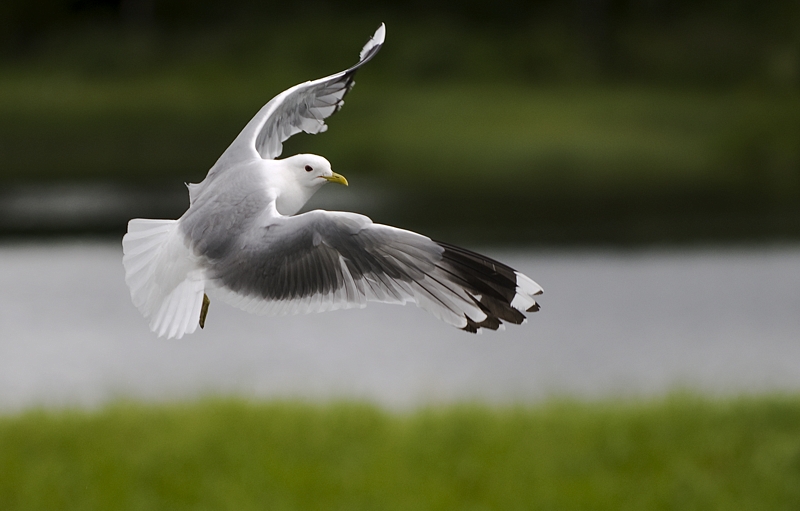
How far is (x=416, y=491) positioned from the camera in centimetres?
469

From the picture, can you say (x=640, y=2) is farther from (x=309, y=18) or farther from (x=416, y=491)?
(x=416, y=491)

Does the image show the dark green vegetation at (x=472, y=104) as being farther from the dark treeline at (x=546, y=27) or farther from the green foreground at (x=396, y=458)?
the green foreground at (x=396, y=458)

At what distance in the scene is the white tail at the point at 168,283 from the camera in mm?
1191

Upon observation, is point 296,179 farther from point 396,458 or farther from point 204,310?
point 396,458

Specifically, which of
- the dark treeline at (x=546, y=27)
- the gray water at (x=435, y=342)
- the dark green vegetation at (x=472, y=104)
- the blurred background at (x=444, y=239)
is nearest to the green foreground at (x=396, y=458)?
the blurred background at (x=444, y=239)

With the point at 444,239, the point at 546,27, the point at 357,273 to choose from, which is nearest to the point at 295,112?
the point at 357,273

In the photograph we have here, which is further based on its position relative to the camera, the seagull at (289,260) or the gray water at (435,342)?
the gray water at (435,342)

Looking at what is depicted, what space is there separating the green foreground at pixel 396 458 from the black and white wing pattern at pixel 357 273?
3446 millimetres

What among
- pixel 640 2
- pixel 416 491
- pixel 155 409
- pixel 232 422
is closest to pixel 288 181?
pixel 416 491

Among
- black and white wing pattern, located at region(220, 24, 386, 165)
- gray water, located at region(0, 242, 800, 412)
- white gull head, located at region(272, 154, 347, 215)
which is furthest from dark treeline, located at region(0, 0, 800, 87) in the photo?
white gull head, located at region(272, 154, 347, 215)

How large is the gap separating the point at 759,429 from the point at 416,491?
1955 millimetres

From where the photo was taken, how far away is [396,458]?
5016mm

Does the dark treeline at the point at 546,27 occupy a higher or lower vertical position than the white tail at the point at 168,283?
higher

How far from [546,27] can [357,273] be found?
22681 mm
